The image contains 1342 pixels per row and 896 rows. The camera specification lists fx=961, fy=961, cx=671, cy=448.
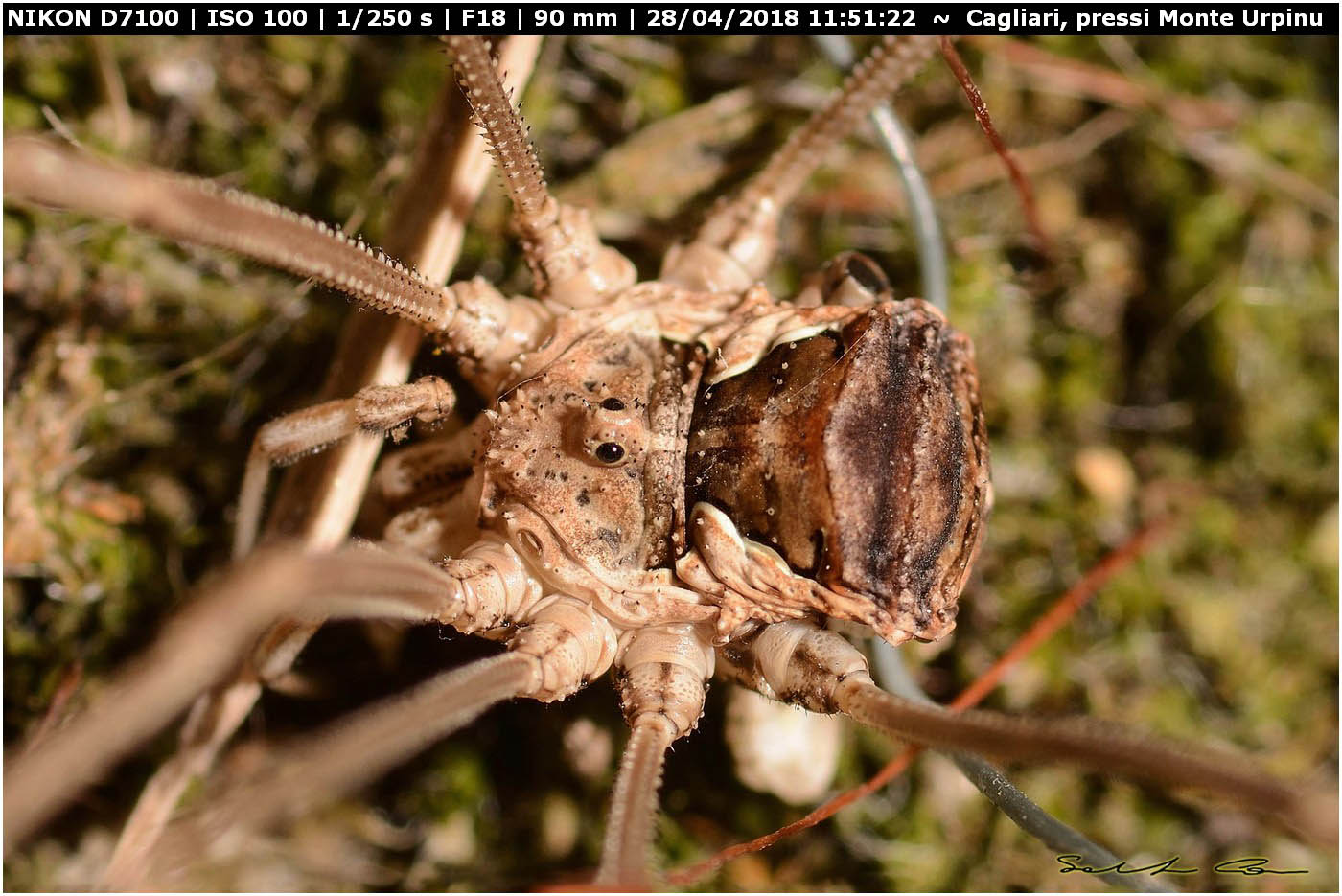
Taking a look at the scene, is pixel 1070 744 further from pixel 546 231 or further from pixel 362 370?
pixel 362 370

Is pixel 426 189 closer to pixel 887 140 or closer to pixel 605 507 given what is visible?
pixel 605 507

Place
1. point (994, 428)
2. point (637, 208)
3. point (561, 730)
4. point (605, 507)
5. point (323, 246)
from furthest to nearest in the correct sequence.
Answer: point (994, 428), point (637, 208), point (561, 730), point (605, 507), point (323, 246)

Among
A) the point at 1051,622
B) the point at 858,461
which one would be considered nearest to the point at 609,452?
the point at 858,461

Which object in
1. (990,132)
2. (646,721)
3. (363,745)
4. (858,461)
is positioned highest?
(990,132)

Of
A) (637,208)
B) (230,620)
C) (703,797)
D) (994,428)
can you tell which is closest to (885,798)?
(703,797)
